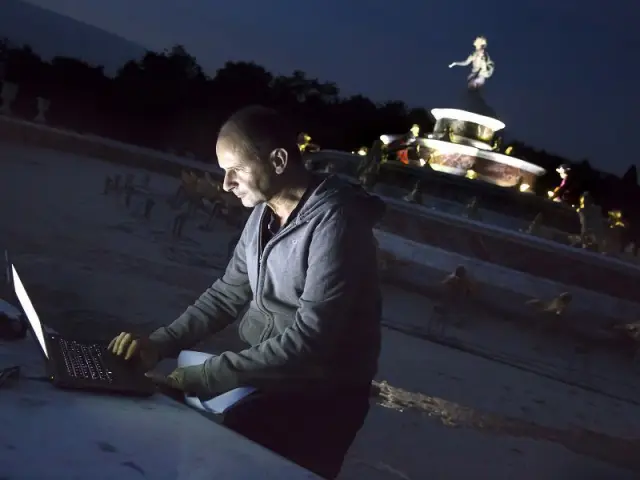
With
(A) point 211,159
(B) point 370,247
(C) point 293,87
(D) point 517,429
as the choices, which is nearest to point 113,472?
(B) point 370,247

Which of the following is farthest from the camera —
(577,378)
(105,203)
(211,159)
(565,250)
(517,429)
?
(211,159)

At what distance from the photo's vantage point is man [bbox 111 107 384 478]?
2139 millimetres

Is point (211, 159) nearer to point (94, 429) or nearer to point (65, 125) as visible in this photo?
point (65, 125)

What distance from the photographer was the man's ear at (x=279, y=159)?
2230 mm

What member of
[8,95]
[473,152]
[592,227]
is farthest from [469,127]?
[8,95]

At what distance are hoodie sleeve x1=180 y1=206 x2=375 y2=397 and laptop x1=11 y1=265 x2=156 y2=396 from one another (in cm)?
20

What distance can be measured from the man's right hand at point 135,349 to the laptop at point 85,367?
0.03 meters

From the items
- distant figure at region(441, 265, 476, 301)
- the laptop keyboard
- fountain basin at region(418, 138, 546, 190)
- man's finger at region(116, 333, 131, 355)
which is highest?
fountain basin at region(418, 138, 546, 190)

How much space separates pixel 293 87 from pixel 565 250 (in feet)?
93.5

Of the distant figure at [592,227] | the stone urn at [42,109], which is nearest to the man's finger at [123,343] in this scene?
the distant figure at [592,227]

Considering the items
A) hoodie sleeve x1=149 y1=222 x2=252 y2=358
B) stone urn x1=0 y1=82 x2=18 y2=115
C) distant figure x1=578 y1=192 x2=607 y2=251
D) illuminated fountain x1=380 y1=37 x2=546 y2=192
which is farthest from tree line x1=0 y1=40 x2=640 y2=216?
hoodie sleeve x1=149 y1=222 x2=252 y2=358

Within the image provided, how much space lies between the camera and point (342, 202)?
7.19 feet

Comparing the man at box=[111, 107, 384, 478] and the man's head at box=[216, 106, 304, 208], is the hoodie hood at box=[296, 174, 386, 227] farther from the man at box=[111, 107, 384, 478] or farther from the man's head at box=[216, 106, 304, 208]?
the man's head at box=[216, 106, 304, 208]

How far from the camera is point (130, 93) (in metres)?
28.0
